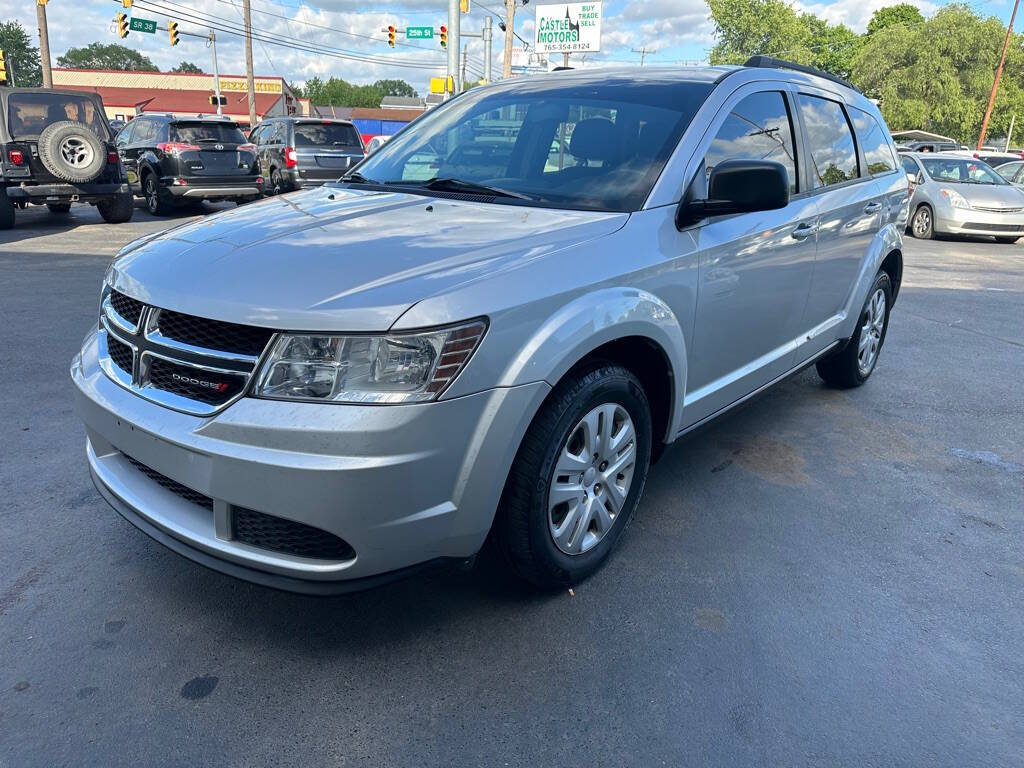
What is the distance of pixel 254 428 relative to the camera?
6.77 feet

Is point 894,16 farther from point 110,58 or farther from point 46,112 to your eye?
point 110,58

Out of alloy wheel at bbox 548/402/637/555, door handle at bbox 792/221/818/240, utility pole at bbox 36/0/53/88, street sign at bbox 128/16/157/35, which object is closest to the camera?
alloy wheel at bbox 548/402/637/555

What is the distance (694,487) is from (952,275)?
8911mm

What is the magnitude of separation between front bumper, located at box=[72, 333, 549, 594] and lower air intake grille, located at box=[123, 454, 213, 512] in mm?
18

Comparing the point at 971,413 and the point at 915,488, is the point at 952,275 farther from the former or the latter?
the point at 915,488

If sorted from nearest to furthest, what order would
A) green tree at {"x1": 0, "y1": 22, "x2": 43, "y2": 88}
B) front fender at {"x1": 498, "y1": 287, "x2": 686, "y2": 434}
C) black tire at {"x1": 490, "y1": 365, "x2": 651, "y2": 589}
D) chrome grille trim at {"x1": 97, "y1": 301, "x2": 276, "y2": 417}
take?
chrome grille trim at {"x1": 97, "y1": 301, "x2": 276, "y2": 417}, front fender at {"x1": 498, "y1": 287, "x2": 686, "y2": 434}, black tire at {"x1": 490, "y1": 365, "x2": 651, "y2": 589}, green tree at {"x1": 0, "y1": 22, "x2": 43, "y2": 88}

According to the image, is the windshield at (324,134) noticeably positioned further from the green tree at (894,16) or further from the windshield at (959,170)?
the green tree at (894,16)

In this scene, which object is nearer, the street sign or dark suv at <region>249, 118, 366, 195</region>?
dark suv at <region>249, 118, 366, 195</region>

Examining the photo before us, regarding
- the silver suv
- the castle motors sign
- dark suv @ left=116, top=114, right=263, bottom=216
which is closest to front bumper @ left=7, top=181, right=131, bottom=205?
dark suv @ left=116, top=114, right=263, bottom=216

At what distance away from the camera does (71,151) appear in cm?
1094

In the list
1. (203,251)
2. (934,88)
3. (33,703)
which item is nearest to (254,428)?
(203,251)

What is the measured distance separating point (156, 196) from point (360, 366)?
1370cm

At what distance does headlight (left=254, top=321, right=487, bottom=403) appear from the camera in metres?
2.07

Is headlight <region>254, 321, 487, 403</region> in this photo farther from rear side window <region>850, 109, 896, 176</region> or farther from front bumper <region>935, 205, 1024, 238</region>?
front bumper <region>935, 205, 1024, 238</region>
